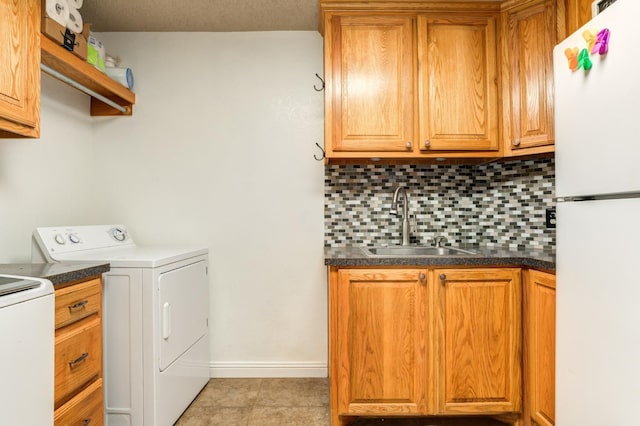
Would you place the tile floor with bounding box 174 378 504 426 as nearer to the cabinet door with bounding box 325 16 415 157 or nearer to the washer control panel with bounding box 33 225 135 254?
the washer control panel with bounding box 33 225 135 254

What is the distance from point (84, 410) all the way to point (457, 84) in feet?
7.75

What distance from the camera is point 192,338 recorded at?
7.22ft

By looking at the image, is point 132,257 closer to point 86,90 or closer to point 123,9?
point 86,90

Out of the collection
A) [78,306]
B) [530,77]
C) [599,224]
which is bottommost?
[78,306]

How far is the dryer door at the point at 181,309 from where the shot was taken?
1.84 meters

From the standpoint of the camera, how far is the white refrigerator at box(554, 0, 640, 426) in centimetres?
111

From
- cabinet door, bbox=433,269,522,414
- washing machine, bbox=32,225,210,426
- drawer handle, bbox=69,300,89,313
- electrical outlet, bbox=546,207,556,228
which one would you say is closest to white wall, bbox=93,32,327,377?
washing machine, bbox=32,225,210,426

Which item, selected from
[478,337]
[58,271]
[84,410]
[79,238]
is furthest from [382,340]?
[79,238]

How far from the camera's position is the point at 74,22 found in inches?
75.3

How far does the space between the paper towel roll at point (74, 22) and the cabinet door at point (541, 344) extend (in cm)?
253

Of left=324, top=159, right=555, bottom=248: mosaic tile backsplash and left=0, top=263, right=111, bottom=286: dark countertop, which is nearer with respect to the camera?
left=0, top=263, right=111, bottom=286: dark countertop

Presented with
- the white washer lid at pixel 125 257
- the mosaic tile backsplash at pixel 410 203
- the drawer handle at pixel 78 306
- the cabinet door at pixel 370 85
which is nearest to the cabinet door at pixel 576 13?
the cabinet door at pixel 370 85

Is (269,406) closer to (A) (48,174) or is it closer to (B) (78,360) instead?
(B) (78,360)

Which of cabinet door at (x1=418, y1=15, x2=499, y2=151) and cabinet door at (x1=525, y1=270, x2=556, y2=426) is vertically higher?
cabinet door at (x1=418, y1=15, x2=499, y2=151)
